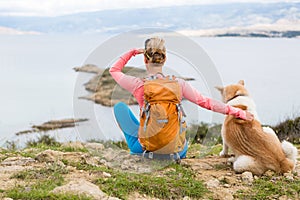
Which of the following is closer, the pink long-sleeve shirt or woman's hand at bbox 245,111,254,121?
the pink long-sleeve shirt

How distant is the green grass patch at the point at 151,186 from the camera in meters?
5.00

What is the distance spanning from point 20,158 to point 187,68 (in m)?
2.98

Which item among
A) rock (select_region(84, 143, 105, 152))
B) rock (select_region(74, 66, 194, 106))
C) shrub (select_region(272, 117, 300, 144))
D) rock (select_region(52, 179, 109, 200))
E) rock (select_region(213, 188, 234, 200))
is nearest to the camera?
rock (select_region(52, 179, 109, 200))

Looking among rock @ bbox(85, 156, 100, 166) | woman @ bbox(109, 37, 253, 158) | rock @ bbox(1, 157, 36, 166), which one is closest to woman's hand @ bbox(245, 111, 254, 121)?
woman @ bbox(109, 37, 253, 158)

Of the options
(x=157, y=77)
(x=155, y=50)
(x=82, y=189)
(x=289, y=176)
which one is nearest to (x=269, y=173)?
(x=289, y=176)

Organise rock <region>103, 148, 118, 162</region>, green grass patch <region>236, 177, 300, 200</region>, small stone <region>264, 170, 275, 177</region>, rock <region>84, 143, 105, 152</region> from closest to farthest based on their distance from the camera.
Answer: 1. green grass patch <region>236, 177, 300, 200</region>
2. small stone <region>264, 170, 275, 177</region>
3. rock <region>103, 148, 118, 162</region>
4. rock <region>84, 143, 105, 152</region>

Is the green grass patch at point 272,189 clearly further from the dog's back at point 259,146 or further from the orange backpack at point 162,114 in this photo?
the orange backpack at point 162,114

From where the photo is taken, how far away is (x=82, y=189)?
15.4 feet

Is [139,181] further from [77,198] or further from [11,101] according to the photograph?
[11,101]


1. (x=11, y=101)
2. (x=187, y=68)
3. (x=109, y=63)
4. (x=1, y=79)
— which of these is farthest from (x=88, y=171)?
(x=1, y=79)

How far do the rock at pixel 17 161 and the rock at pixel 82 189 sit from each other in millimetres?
1416

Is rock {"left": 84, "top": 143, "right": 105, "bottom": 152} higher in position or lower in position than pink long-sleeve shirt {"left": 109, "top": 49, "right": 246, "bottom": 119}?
lower

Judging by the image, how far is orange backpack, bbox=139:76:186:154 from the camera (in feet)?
18.5

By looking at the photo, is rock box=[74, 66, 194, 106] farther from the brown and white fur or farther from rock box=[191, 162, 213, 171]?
rock box=[191, 162, 213, 171]
